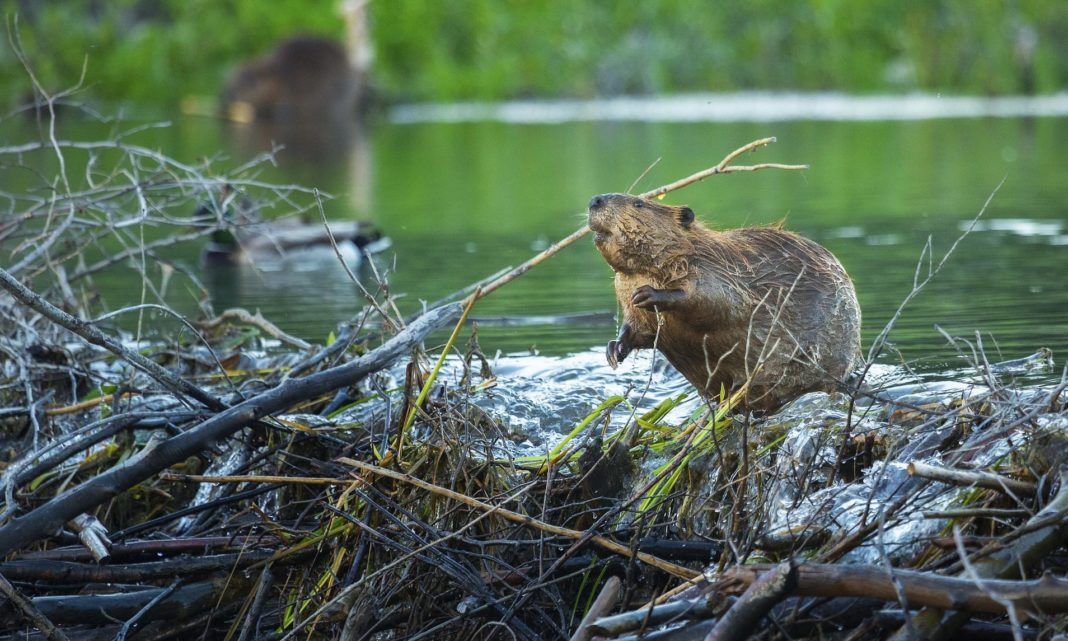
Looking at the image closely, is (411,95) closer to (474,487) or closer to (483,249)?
(483,249)

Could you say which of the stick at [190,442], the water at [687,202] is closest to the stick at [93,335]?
the stick at [190,442]

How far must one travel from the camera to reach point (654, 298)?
153 inches

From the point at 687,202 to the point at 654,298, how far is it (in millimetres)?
9117

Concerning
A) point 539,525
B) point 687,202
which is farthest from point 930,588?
point 687,202

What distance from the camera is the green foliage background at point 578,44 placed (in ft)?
99.9

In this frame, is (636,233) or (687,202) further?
(687,202)

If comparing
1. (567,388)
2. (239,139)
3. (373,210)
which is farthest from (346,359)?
(239,139)

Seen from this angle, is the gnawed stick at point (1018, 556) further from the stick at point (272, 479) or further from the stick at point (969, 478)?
the stick at point (272, 479)

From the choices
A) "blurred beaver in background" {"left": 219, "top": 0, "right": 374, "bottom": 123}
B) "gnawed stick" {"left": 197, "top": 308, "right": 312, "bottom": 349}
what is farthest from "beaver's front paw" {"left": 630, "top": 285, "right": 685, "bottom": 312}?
"blurred beaver in background" {"left": 219, "top": 0, "right": 374, "bottom": 123}

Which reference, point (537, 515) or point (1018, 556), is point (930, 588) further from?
point (537, 515)

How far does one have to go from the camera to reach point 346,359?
15.8 ft

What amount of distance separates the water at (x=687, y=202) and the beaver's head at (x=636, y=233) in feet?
1.10

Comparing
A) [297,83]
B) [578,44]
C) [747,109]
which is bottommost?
[747,109]

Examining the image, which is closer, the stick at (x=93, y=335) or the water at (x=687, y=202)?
the stick at (x=93, y=335)
